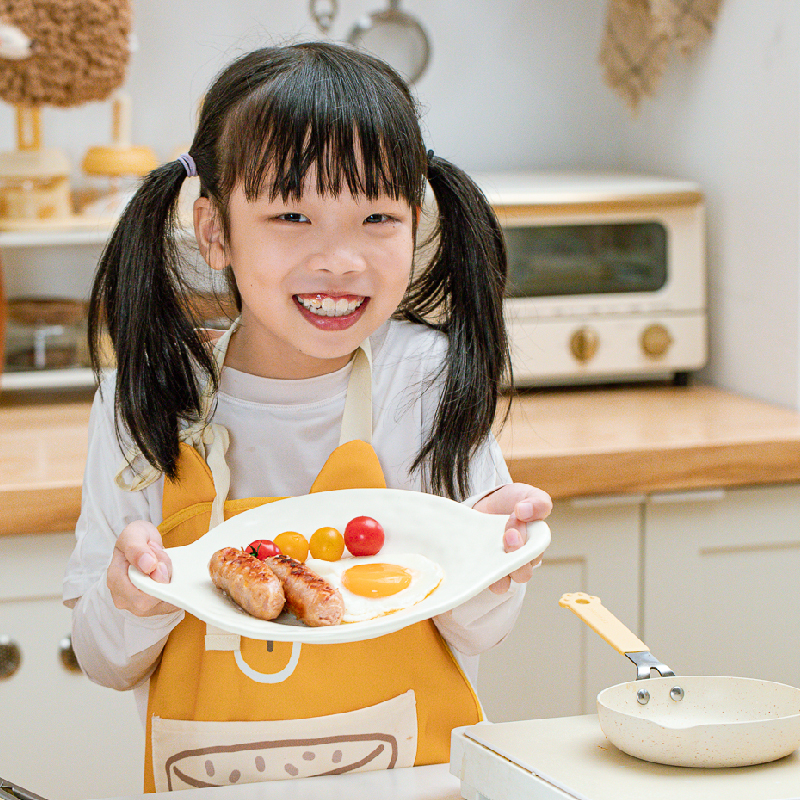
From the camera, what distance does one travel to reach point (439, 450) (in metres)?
0.95

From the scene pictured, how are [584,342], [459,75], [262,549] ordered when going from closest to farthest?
[262,549]
[584,342]
[459,75]

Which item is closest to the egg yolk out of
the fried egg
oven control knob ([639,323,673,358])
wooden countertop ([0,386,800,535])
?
the fried egg

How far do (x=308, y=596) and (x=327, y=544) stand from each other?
10cm

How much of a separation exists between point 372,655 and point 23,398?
1.04m

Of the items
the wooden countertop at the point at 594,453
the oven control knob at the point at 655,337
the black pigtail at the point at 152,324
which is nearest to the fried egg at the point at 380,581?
the black pigtail at the point at 152,324

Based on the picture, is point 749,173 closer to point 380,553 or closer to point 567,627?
point 567,627

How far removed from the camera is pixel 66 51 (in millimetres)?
1515

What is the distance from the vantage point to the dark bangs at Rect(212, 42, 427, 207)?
2.56 feet

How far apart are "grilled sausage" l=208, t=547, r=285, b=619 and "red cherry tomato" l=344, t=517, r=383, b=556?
0.31 feet

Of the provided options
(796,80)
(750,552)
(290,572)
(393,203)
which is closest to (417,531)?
(290,572)

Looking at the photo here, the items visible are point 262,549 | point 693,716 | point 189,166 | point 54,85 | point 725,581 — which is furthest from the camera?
point 54,85

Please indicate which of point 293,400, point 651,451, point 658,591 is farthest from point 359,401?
point 658,591

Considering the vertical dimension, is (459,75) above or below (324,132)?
above

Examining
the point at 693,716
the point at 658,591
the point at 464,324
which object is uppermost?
the point at 464,324
